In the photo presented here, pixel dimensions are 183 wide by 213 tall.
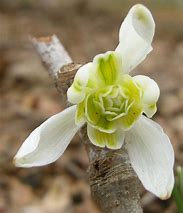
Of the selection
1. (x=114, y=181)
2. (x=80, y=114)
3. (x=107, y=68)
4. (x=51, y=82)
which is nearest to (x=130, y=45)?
(x=107, y=68)

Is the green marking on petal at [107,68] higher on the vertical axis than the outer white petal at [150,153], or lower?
higher

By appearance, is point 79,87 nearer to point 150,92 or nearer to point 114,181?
point 150,92

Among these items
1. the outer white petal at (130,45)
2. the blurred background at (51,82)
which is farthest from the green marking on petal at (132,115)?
the blurred background at (51,82)

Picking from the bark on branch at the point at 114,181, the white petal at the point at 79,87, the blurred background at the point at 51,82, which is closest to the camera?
the white petal at the point at 79,87

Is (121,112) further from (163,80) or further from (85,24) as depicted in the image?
(85,24)

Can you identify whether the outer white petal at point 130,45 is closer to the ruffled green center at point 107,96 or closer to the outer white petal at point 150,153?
the ruffled green center at point 107,96

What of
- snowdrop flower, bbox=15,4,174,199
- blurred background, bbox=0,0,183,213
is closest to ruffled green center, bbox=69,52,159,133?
snowdrop flower, bbox=15,4,174,199

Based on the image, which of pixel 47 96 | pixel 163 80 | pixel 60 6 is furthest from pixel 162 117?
pixel 60 6
